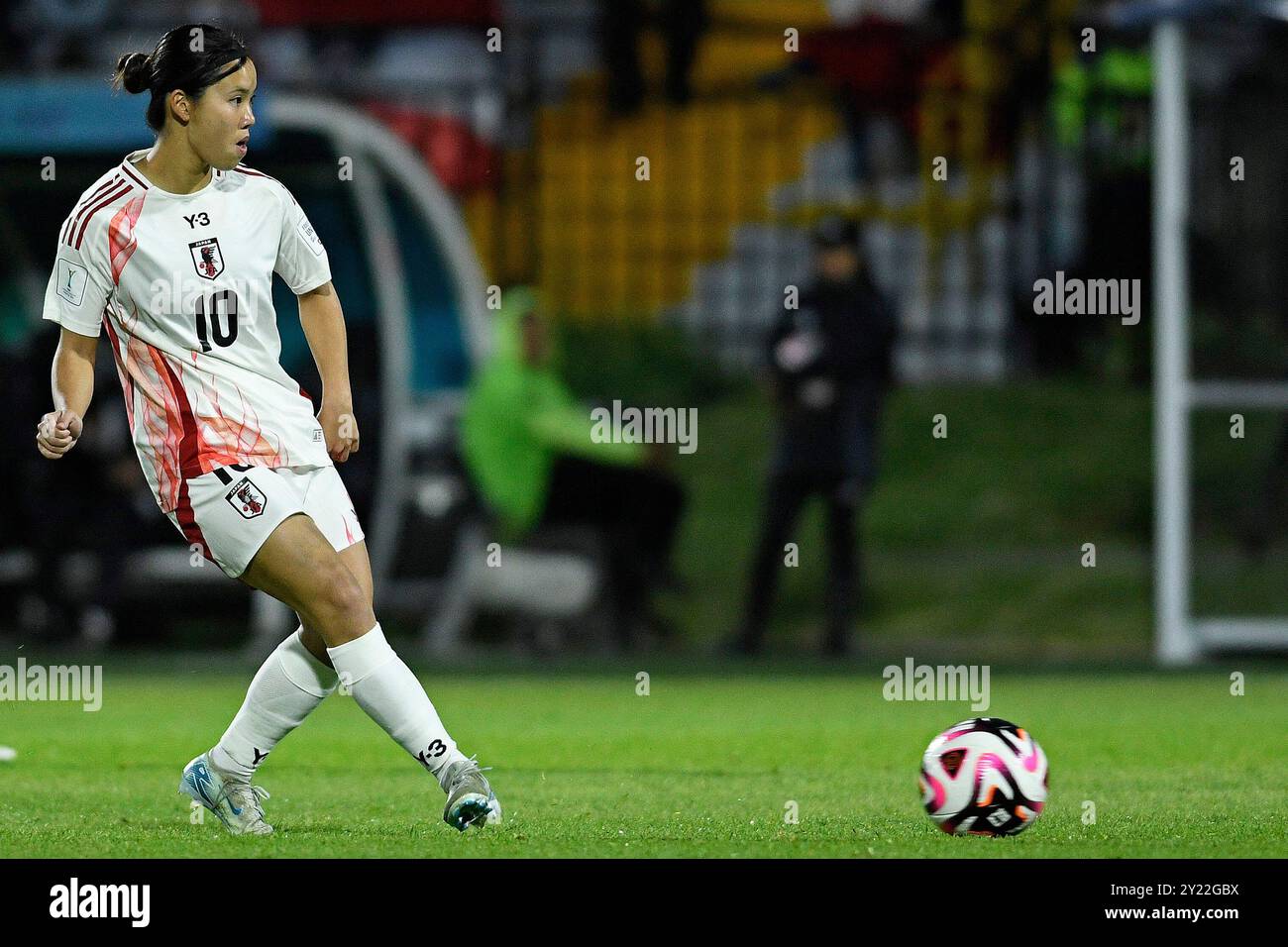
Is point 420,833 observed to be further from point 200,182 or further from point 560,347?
point 560,347

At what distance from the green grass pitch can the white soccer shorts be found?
31.4 inches

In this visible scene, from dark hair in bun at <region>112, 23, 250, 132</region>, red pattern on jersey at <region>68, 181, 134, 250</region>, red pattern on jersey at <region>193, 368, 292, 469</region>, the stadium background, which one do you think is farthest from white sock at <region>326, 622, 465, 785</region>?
the stadium background

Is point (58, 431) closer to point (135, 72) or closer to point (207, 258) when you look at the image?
point (207, 258)

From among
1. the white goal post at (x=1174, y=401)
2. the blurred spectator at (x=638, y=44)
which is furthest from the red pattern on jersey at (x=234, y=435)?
the blurred spectator at (x=638, y=44)

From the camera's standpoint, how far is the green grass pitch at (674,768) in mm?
6039

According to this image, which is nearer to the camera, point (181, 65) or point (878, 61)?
point (181, 65)

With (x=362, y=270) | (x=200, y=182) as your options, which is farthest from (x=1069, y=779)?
(x=362, y=270)

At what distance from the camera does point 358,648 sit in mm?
6066

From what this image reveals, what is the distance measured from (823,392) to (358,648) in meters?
7.89

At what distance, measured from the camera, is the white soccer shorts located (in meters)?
5.97

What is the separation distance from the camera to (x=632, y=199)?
18312mm

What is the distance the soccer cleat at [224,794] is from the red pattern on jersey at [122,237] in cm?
141

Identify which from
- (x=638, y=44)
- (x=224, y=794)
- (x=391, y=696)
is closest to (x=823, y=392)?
(x=638, y=44)

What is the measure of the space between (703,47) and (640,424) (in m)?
5.09
